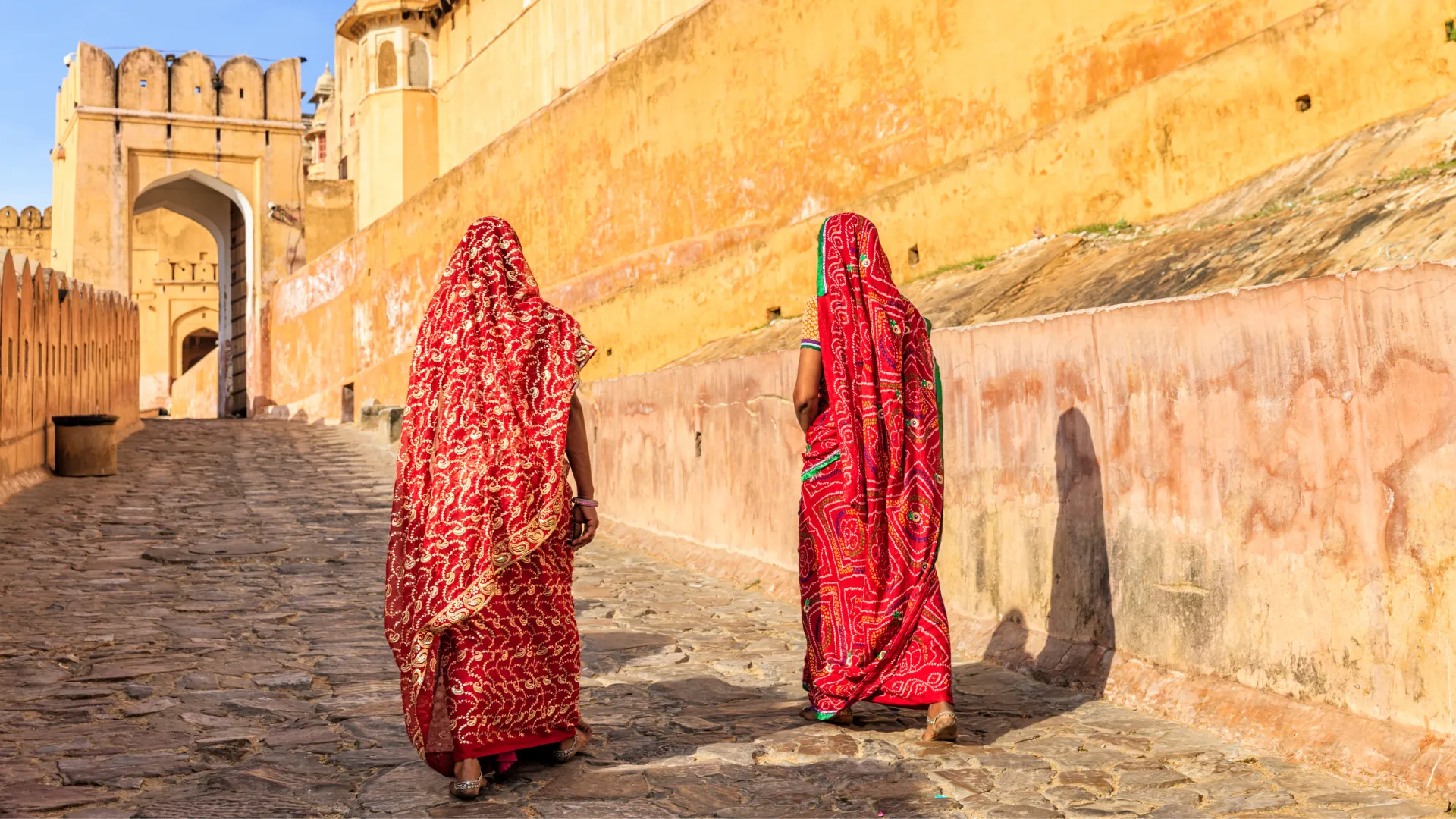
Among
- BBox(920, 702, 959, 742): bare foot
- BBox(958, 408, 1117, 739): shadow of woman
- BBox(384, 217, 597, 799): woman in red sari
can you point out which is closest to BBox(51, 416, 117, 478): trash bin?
BBox(384, 217, 597, 799): woman in red sari

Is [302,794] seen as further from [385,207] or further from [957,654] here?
[385,207]

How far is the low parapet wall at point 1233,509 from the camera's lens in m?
3.51

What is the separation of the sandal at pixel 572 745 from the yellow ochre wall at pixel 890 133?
566 centimetres

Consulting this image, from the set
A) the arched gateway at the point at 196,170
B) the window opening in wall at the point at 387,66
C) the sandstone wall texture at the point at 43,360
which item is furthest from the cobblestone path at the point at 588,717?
the window opening in wall at the point at 387,66

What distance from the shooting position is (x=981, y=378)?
5.68m

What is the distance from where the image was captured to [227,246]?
32.2 metres

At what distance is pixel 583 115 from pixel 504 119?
13579mm

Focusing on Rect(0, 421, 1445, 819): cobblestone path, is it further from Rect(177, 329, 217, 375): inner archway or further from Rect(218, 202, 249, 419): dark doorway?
Rect(177, 329, 217, 375): inner archway

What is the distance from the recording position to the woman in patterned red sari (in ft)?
14.3

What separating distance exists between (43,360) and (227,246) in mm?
19786

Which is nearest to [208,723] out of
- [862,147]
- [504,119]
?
[862,147]

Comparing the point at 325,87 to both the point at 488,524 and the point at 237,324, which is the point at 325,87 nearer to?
the point at 237,324

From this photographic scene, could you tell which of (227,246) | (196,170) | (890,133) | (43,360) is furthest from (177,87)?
(890,133)

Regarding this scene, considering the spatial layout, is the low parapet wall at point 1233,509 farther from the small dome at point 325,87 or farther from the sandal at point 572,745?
the small dome at point 325,87
